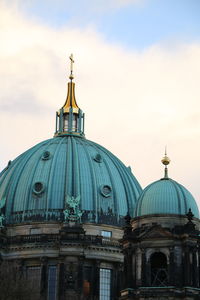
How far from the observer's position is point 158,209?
8331cm

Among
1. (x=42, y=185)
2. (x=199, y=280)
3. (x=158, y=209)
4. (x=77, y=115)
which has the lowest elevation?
(x=199, y=280)

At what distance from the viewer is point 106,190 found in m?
109

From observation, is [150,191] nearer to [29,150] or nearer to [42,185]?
[42,185]

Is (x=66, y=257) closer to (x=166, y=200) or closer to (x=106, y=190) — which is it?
(x=106, y=190)

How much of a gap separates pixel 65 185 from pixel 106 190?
523cm

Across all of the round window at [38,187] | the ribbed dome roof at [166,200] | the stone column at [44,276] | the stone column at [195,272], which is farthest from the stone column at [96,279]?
the stone column at [195,272]

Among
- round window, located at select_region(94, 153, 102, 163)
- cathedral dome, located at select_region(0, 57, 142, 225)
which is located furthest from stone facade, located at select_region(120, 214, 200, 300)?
round window, located at select_region(94, 153, 102, 163)

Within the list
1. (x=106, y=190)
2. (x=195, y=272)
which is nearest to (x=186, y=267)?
(x=195, y=272)

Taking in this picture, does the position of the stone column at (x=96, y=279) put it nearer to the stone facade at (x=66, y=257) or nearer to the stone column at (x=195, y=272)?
the stone facade at (x=66, y=257)

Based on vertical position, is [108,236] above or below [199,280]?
above

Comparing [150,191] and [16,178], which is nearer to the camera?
[150,191]

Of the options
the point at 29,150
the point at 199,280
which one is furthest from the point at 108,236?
the point at 199,280

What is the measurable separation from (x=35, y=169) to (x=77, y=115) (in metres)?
15.7

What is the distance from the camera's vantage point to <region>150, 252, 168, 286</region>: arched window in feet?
265
